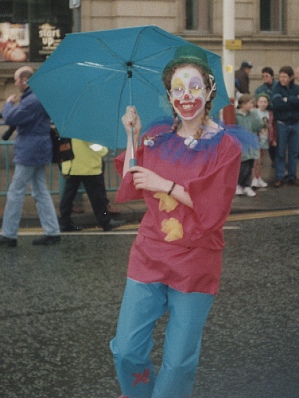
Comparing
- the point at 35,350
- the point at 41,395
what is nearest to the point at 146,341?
the point at 41,395

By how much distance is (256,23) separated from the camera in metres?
20.5

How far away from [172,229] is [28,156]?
5.51 metres

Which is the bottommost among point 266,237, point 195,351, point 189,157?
point 266,237

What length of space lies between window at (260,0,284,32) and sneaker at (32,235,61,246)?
12616 millimetres

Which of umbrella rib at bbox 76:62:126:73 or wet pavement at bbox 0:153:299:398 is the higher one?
umbrella rib at bbox 76:62:126:73

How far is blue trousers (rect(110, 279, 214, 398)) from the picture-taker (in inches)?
153

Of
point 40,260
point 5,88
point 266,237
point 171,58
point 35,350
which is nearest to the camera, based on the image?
point 171,58

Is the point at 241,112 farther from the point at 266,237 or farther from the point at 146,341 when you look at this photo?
the point at 146,341

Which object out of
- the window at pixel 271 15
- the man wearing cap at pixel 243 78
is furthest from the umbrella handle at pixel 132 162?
the window at pixel 271 15

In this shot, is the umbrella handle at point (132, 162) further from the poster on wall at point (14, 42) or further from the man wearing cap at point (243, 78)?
the poster on wall at point (14, 42)

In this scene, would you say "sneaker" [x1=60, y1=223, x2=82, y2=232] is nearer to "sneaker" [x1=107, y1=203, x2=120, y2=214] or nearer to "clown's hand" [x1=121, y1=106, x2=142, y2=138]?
"sneaker" [x1=107, y1=203, x2=120, y2=214]

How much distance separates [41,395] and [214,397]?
2.91 feet

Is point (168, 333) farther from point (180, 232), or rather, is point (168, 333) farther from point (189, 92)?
point (189, 92)

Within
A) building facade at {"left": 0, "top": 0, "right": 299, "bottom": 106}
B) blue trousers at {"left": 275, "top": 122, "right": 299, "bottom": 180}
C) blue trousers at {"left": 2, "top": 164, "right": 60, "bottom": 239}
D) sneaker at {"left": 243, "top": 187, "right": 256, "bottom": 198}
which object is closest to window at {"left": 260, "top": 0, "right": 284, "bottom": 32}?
Result: building facade at {"left": 0, "top": 0, "right": 299, "bottom": 106}
